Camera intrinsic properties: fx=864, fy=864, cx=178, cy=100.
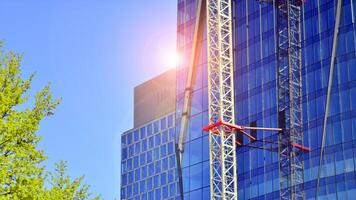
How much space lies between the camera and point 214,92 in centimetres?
9381

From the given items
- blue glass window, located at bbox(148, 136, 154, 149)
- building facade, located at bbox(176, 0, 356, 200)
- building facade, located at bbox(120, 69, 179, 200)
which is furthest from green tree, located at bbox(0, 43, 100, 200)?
blue glass window, located at bbox(148, 136, 154, 149)

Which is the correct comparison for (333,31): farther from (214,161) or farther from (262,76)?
(214,161)

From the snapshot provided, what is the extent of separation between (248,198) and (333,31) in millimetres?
19220

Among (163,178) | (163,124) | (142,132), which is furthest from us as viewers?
(142,132)

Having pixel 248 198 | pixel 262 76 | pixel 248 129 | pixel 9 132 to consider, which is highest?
pixel 262 76

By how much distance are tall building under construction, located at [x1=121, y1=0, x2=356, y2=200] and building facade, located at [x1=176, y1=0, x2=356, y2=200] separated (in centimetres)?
10

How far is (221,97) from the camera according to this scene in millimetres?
91000

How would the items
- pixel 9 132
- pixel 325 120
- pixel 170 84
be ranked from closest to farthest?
pixel 9 132 < pixel 325 120 < pixel 170 84

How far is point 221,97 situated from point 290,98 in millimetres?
8657

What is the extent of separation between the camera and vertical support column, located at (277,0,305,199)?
83500 millimetres

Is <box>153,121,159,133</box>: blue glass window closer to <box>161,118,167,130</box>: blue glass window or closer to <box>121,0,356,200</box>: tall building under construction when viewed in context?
<box>161,118,167,130</box>: blue glass window

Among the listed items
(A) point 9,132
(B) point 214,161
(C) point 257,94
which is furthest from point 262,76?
(A) point 9,132

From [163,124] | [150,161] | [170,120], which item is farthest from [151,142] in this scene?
[170,120]

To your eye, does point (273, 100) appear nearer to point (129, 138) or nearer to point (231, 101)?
point (231, 101)
